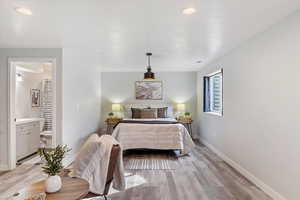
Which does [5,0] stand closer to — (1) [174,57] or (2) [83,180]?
(2) [83,180]

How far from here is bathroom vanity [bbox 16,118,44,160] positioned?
13.2ft

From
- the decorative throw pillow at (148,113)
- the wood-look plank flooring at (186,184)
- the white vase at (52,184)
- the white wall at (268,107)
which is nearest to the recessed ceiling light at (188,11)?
the white wall at (268,107)

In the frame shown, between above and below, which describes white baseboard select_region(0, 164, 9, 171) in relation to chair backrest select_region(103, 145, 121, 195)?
below

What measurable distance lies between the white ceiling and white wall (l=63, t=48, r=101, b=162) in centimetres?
48

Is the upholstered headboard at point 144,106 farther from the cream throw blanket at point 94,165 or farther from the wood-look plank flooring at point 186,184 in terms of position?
the cream throw blanket at point 94,165

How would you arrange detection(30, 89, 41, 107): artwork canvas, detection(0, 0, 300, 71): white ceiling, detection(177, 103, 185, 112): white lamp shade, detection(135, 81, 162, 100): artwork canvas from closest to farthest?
detection(0, 0, 300, 71): white ceiling, detection(30, 89, 41, 107): artwork canvas, detection(177, 103, 185, 112): white lamp shade, detection(135, 81, 162, 100): artwork canvas

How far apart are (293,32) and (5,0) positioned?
129 inches

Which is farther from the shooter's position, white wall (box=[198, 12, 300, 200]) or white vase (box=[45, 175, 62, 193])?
white wall (box=[198, 12, 300, 200])

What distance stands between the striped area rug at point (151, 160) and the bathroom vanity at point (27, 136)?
2.27 metres

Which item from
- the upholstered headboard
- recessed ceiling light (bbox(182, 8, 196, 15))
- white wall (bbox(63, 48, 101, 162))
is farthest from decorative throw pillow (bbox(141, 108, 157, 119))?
recessed ceiling light (bbox(182, 8, 196, 15))

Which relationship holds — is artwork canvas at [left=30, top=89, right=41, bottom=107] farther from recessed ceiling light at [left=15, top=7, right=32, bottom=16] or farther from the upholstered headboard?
recessed ceiling light at [left=15, top=7, right=32, bottom=16]

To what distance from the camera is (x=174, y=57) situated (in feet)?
15.0

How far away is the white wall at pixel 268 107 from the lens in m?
2.22

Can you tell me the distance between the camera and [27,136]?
430cm
